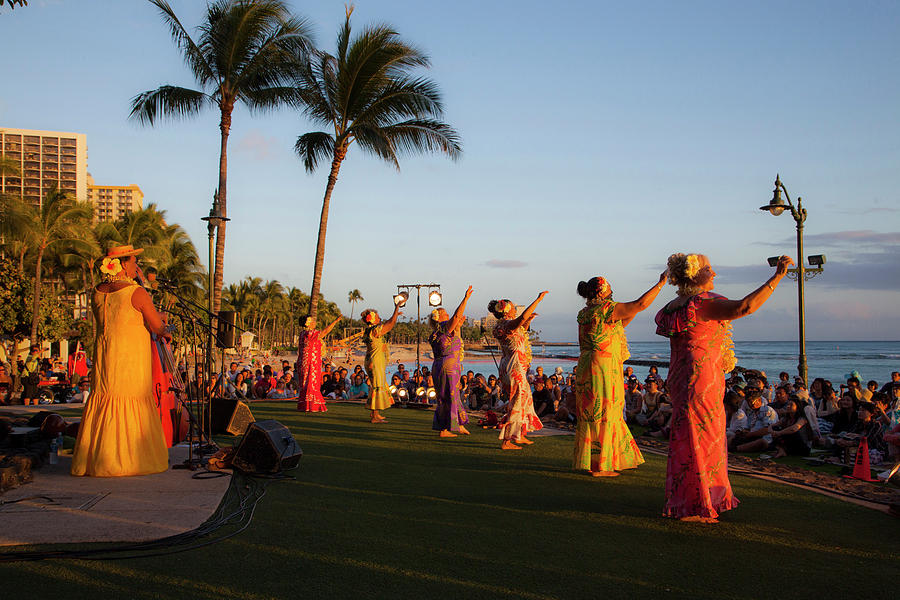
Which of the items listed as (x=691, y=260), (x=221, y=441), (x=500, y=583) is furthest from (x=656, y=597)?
(x=221, y=441)

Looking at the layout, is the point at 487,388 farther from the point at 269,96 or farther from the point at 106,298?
the point at 106,298

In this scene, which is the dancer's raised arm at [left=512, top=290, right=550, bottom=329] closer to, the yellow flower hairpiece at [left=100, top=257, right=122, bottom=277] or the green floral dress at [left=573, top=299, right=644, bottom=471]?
the green floral dress at [left=573, top=299, right=644, bottom=471]

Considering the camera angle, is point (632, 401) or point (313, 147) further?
point (313, 147)

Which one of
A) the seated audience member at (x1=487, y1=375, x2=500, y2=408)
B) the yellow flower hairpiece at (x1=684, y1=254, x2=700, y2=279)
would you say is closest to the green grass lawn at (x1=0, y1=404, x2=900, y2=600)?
the yellow flower hairpiece at (x1=684, y1=254, x2=700, y2=279)

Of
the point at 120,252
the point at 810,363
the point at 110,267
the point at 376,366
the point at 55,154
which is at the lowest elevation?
Answer: the point at 810,363

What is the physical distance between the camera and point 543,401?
1487 cm

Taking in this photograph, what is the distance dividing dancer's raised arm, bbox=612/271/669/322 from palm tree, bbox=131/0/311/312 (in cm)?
1307

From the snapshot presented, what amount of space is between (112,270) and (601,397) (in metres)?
5.18

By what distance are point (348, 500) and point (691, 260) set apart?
3545 millimetres

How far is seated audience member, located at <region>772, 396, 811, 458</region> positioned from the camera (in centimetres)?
941

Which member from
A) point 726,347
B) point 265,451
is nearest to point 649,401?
point 726,347

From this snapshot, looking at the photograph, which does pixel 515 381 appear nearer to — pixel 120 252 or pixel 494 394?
pixel 120 252

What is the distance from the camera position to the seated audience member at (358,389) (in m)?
19.4

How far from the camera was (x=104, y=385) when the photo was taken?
20.8 ft
